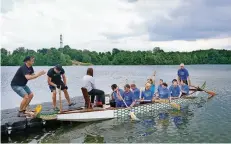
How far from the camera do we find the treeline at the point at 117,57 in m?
144

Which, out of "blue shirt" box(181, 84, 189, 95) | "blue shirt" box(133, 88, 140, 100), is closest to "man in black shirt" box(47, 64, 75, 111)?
"blue shirt" box(133, 88, 140, 100)

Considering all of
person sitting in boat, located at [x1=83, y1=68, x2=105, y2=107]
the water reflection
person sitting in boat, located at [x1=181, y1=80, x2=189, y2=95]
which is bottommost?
the water reflection

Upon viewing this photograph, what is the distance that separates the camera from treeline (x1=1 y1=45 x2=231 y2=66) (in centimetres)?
14425

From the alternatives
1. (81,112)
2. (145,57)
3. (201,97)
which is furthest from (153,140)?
(145,57)

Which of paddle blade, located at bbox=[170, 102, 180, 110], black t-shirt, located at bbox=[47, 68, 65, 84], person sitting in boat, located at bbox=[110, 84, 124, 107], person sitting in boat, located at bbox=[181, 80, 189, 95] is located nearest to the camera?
black t-shirt, located at bbox=[47, 68, 65, 84]

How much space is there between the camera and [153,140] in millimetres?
12461

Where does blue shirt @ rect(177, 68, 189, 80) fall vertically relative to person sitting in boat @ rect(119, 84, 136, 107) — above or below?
above

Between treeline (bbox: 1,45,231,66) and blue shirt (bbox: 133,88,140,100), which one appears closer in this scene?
blue shirt (bbox: 133,88,140,100)

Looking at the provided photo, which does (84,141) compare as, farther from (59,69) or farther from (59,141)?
(59,69)

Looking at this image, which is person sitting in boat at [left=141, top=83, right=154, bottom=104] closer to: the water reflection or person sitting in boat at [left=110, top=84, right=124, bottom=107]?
person sitting in boat at [left=110, top=84, right=124, bottom=107]

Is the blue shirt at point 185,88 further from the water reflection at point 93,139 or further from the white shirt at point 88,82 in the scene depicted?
the water reflection at point 93,139

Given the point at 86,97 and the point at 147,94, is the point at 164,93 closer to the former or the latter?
the point at 147,94

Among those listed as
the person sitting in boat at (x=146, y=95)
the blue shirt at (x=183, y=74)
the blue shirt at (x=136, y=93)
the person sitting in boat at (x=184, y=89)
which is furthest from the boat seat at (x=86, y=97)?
the blue shirt at (x=183, y=74)

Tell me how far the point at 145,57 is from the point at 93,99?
138669 millimetres
